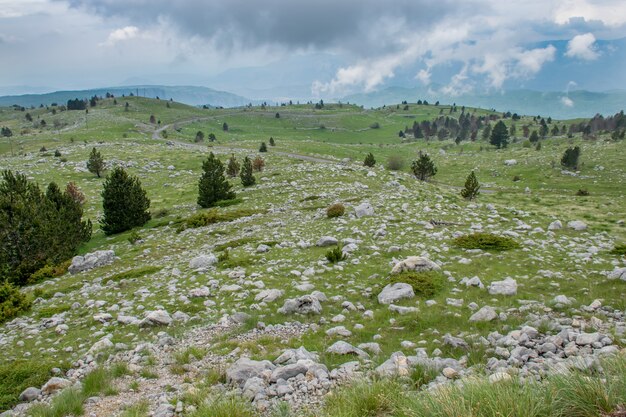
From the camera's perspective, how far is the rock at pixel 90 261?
1880cm

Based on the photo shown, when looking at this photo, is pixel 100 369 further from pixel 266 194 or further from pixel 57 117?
pixel 57 117

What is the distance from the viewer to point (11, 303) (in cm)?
1286

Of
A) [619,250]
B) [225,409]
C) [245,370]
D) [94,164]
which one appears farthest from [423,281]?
[94,164]

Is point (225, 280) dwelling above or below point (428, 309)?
below

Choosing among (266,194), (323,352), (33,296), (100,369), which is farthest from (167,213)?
(323,352)

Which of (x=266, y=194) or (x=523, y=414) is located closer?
(x=523, y=414)

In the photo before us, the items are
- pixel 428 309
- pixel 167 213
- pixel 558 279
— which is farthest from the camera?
pixel 167 213

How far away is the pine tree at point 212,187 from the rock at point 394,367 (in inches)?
1128

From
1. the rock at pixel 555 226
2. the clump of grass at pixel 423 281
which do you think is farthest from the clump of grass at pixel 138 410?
the rock at pixel 555 226

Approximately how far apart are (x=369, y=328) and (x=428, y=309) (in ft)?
6.87

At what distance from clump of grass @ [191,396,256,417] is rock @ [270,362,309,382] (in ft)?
3.48

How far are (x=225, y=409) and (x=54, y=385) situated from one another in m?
4.83

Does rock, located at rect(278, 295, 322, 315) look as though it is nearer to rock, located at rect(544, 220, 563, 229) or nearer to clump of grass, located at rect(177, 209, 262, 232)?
rock, located at rect(544, 220, 563, 229)

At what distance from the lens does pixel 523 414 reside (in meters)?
4.11
